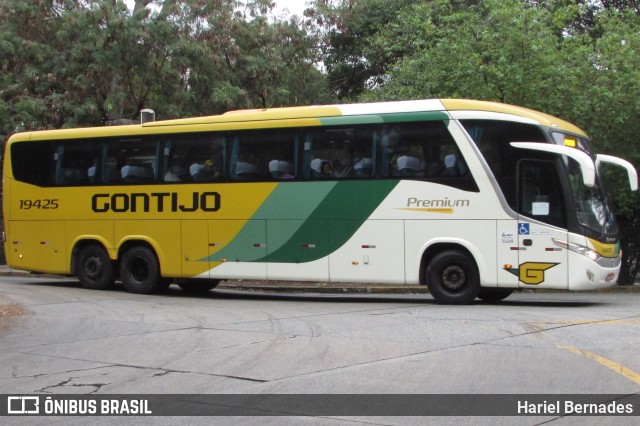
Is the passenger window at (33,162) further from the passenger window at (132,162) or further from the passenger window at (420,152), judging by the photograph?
the passenger window at (420,152)

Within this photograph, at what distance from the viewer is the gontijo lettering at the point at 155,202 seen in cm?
1736

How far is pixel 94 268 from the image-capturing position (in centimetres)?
1909

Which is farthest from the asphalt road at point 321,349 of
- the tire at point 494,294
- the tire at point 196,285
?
the tire at point 196,285

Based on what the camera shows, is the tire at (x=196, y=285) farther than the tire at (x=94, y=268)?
Yes

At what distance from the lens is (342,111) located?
16.1 m

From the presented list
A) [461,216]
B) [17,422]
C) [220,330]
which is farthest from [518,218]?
[17,422]

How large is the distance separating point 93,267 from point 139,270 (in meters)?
1.19

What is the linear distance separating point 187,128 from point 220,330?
6.88 metres

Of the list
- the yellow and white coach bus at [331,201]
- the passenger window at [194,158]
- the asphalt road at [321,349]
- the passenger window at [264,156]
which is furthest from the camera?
the passenger window at [194,158]

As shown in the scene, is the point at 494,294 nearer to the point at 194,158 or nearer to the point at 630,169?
the point at 630,169

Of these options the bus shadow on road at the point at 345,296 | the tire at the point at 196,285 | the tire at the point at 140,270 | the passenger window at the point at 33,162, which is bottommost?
the bus shadow on road at the point at 345,296

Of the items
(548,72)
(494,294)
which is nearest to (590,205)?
(494,294)

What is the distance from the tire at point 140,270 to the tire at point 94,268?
1.29 feet

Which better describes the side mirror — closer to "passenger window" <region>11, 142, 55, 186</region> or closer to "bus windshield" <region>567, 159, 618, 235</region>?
"bus windshield" <region>567, 159, 618, 235</region>
